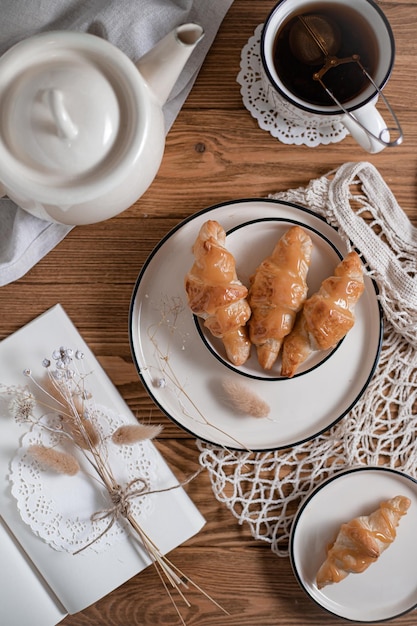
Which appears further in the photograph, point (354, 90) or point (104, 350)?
point (104, 350)

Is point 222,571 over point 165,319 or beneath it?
beneath

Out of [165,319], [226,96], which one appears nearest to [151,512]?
[165,319]

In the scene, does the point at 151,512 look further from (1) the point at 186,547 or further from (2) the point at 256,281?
(2) the point at 256,281

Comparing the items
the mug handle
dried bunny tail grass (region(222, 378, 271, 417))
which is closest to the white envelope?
dried bunny tail grass (region(222, 378, 271, 417))

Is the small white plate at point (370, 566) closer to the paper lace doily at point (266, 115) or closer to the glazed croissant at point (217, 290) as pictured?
the glazed croissant at point (217, 290)

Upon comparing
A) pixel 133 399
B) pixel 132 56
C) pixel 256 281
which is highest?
pixel 132 56

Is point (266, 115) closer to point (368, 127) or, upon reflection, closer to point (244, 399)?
point (368, 127)

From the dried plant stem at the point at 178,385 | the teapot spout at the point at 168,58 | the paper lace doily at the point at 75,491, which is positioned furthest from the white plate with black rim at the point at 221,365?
the teapot spout at the point at 168,58
